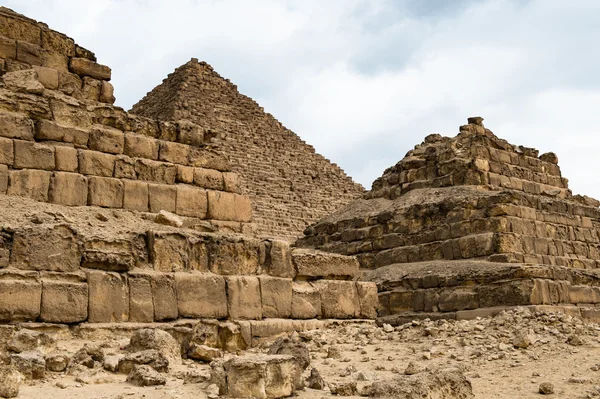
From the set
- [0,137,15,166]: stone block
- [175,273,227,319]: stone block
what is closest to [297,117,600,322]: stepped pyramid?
[175,273,227,319]: stone block

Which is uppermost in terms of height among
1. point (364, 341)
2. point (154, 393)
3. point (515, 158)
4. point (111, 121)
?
point (515, 158)

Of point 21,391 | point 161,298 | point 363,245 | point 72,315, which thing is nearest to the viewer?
point 21,391

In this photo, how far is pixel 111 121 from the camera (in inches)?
312

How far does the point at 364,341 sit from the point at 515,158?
8830 millimetres

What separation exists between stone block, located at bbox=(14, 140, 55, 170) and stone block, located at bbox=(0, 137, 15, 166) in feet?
0.13

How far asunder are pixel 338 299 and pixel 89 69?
13.6ft

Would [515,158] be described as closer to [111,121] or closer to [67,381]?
[111,121]

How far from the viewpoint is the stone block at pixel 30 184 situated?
6.74m

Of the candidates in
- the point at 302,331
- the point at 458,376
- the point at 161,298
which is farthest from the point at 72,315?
the point at 458,376

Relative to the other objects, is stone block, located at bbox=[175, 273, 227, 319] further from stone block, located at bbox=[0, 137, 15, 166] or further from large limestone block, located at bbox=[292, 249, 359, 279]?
stone block, located at bbox=[0, 137, 15, 166]

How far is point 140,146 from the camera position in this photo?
25.9 ft

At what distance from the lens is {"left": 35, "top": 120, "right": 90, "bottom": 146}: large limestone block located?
7.25 meters

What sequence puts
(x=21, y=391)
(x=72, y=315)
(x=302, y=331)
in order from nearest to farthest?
1. (x=21, y=391)
2. (x=72, y=315)
3. (x=302, y=331)

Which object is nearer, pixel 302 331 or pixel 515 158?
pixel 302 331
